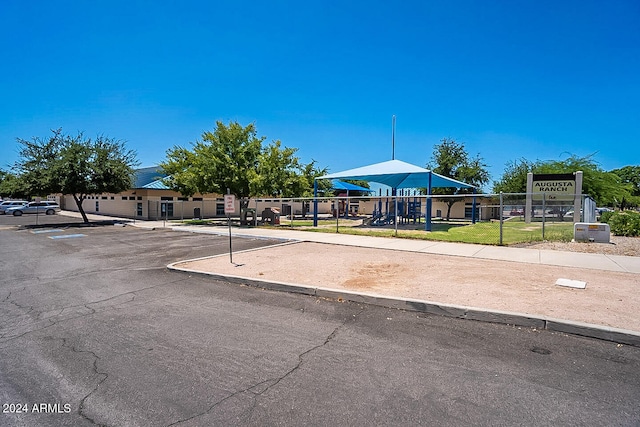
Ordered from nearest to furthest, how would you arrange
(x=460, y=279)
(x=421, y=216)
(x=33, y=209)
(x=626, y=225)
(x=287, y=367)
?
(x=287, y=367) → (x=460, y=279) → (x=626, y=225) → (x=421, y=216) → (x=33, y=209)

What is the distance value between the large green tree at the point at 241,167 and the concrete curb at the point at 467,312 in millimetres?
16112

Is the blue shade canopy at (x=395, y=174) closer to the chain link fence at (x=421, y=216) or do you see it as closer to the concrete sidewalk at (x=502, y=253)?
the chain link fence at (x=421, y=216)

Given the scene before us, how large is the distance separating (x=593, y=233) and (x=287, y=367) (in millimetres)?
14353

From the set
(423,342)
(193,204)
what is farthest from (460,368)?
(193,204)

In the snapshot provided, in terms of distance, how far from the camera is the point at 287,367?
3859 millimetres

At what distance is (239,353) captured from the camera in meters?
4.20

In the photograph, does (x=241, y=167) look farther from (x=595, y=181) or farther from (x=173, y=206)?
(x=595, y=181)

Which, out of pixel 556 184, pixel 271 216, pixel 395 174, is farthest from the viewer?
pixel 271 216

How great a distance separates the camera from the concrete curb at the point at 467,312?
15.3ft

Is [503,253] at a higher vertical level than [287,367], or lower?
higher

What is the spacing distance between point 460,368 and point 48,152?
30.6m

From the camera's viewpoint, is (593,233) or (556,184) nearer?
(593,233)

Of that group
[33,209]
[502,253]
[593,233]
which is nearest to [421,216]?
[593,233]

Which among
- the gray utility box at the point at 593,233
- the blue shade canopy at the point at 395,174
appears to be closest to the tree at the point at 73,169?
the blue shade canopy at the point at 395,174
